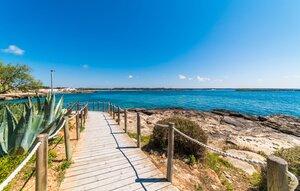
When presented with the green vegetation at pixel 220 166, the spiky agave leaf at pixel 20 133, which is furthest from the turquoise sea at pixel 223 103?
the spiky agave leaf at pixel 20 133

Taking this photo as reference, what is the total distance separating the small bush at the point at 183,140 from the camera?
865 centimetres

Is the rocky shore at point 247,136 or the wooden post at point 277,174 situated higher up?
the wooden post at point 277,174

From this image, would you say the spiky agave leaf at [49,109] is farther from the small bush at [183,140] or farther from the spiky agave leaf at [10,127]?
the small bush at [183,140]

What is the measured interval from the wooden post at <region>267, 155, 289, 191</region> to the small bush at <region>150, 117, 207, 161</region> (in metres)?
A: 6.04

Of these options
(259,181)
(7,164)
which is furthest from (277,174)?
(7,164)

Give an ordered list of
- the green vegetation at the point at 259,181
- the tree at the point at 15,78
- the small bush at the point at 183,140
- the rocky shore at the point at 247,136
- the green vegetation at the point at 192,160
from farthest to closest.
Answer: the tree at the point at 15,78, the rocky shore at the point at 247,136, the small bush at the point at 183,140, the green vegetation at the point at 192,160, the green vegetation at the point at 259,181

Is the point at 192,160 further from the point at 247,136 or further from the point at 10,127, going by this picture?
the point at 247,136

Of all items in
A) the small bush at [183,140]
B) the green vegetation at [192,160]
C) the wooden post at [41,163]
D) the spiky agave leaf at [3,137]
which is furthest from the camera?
the small bush at [183,140]

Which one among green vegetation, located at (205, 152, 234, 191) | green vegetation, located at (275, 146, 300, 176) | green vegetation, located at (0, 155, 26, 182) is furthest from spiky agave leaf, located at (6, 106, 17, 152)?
green vegetation, located at (275, 146, 300, 176)

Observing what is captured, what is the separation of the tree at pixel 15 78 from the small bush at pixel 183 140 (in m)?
48.5

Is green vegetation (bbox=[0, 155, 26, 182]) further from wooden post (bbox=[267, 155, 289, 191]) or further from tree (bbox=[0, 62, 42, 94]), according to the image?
tree (bbox=[0, 62, 42, 94])

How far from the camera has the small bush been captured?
865cm

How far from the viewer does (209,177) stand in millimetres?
7438

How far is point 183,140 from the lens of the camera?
28.3ft
